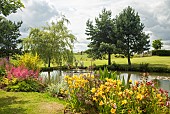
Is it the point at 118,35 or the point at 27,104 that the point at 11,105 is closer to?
the point at 27,104

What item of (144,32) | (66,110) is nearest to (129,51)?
(144,32)

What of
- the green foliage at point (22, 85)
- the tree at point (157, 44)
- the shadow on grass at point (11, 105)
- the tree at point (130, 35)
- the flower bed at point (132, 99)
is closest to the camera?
the flower bed at point (132, 99)

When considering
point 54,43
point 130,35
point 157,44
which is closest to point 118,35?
point 130,35

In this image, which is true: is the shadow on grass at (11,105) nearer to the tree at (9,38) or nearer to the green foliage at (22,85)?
the green foliage at (22,85)

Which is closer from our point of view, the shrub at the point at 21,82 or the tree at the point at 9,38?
the shrub at the point at 21,82

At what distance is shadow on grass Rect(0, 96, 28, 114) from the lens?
6465 millimetres

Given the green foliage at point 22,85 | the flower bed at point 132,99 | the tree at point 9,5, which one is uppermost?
the tree at point 9,5

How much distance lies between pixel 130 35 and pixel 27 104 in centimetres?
2752

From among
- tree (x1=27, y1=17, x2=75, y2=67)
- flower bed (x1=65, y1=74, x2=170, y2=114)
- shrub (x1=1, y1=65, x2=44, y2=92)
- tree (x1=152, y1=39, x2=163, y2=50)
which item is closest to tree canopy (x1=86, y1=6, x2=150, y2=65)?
tree (x1=27, y1=17, x2=75, y2=67)

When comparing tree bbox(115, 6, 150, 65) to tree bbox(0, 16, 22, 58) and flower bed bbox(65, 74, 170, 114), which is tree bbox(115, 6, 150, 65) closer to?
tree bbox(0, 16, 22, 58)

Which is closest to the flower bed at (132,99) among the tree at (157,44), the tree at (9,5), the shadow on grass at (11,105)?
the shadow on grass at (11,105)

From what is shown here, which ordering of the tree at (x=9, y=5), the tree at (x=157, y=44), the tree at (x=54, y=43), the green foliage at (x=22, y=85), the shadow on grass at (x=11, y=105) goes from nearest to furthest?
the shadow on grass at (x=11, y=105) < the tree at (x=9, y=5) < the green foliage at (x=22, y=85) < the tree at (x=54, y=43) < the tree at (x=157, y=44)

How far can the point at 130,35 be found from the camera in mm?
33312

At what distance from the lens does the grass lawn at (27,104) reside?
6535 mm
